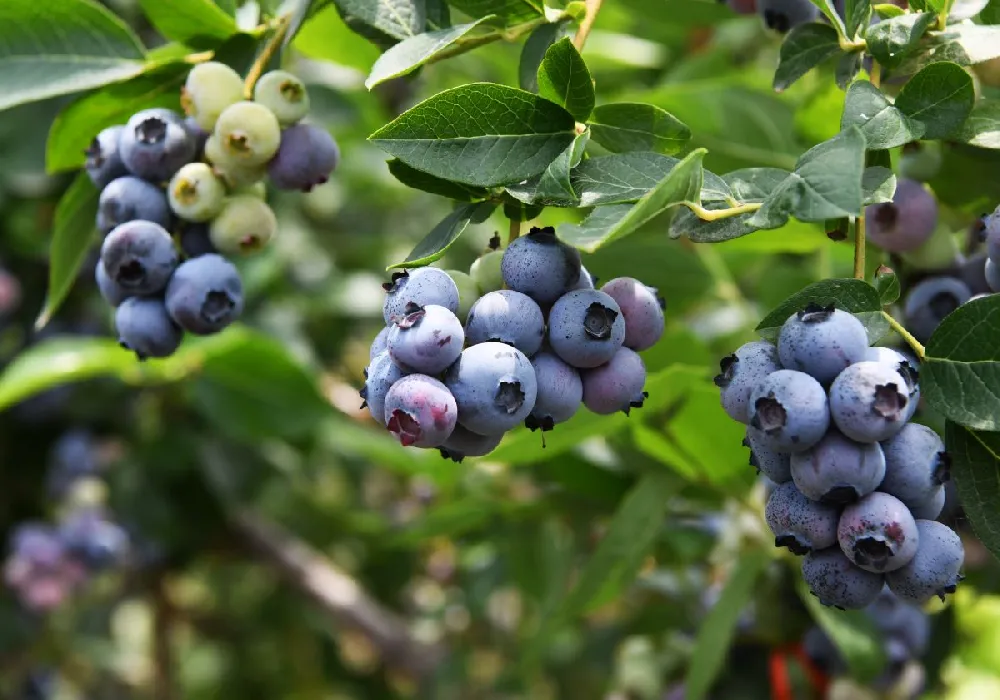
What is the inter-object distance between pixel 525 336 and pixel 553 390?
0.04 metres

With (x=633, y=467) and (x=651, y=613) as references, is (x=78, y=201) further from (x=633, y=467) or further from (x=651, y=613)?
(x=651, y=613)

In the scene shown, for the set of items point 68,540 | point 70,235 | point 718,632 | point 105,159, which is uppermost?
point 105,159

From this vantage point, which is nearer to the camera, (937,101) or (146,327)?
(937,101)

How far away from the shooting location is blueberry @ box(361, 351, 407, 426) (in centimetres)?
63

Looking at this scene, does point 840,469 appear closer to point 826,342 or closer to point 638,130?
point 826,342

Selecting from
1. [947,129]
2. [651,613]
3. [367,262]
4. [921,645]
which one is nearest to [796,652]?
[921,645]

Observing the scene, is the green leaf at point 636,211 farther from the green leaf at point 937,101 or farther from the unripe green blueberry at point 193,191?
the unripe green blueberry at point 193,191

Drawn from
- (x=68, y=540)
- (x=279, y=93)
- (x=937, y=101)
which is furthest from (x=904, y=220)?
(x=68, y=540)

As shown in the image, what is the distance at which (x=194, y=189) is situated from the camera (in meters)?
0.82

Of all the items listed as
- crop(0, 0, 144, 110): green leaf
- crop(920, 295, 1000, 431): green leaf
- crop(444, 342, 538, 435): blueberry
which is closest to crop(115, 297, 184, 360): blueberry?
crop(0, 0, 144, 110): green leaf

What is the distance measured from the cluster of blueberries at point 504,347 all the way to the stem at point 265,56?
0.27m

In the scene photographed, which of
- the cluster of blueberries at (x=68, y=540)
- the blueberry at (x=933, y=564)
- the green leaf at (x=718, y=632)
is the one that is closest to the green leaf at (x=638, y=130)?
the blueberry at (x=933, y=564)

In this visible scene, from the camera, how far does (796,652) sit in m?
1.39

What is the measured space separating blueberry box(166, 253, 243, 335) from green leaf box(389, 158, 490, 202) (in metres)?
0.19
